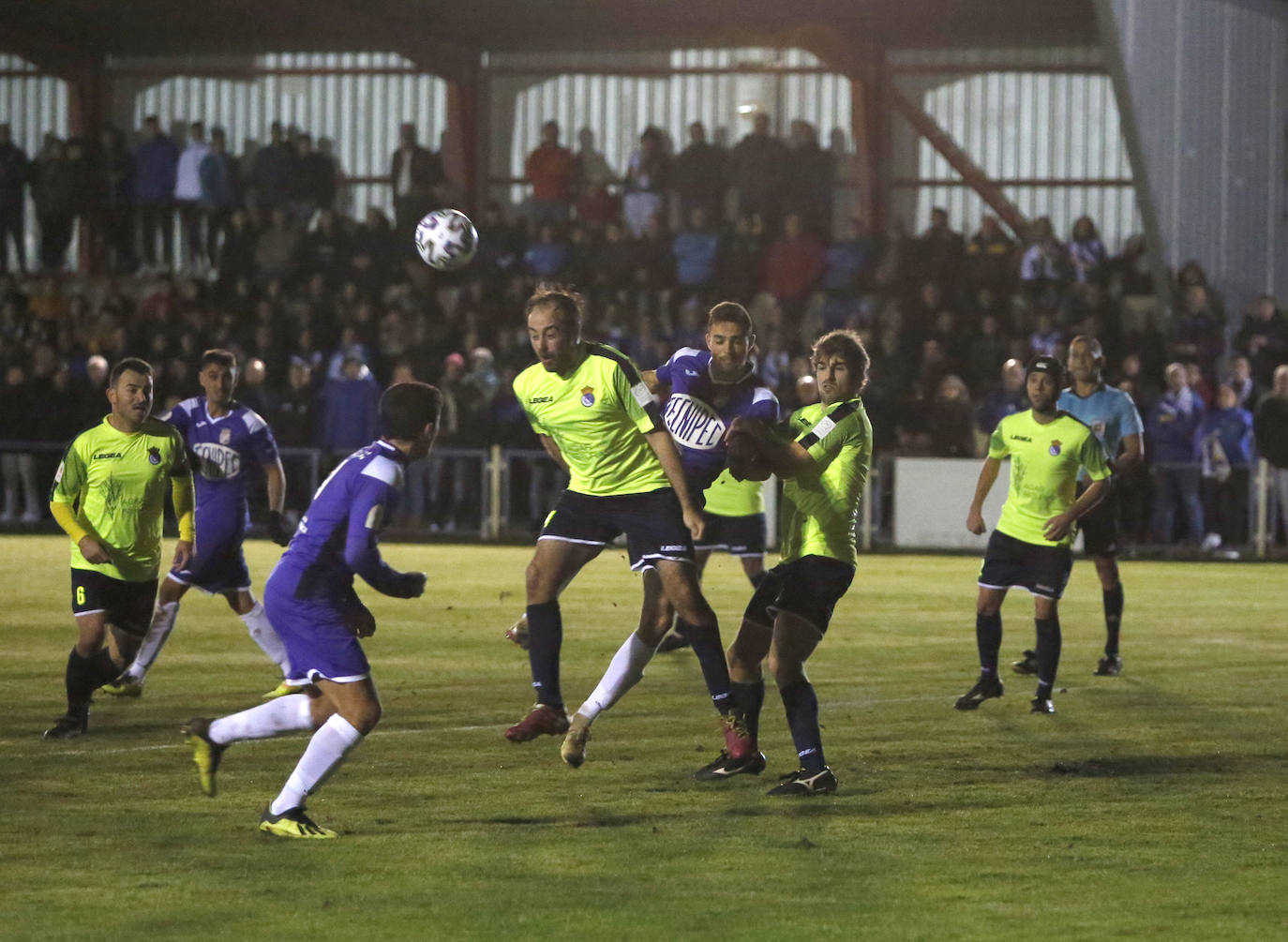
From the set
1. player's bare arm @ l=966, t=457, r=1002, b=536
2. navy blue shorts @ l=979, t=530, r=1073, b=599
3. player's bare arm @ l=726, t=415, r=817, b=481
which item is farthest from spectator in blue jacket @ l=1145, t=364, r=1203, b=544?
player's bare arm @ l=726, t=415, r=817, b=481

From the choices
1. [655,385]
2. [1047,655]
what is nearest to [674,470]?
[655,385]

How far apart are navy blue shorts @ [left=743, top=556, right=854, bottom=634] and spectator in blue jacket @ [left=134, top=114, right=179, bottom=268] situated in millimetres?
22867

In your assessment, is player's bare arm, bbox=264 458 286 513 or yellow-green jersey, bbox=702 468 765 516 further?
yellow-green jersey, bbox=702 468 765 516

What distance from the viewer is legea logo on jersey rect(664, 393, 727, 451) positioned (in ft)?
33.5

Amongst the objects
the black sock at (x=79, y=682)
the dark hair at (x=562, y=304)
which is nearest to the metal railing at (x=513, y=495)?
the black sock at (x=79, y=682)

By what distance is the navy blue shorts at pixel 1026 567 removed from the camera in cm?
1104

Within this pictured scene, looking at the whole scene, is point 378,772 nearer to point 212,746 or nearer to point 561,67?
point 212,746

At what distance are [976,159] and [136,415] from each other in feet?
80.2

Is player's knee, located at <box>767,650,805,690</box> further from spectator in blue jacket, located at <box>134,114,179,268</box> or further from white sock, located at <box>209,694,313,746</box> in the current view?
spectator in blue jacket, located at <box>134,114,179,268</box>

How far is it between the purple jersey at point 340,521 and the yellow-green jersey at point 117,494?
2.75 meters

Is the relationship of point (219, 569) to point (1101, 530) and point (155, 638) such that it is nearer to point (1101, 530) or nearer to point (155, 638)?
point (155, 638)

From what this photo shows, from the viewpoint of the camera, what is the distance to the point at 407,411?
709 cm

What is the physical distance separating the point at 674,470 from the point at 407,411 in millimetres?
1858

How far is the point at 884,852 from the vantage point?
276 inches
